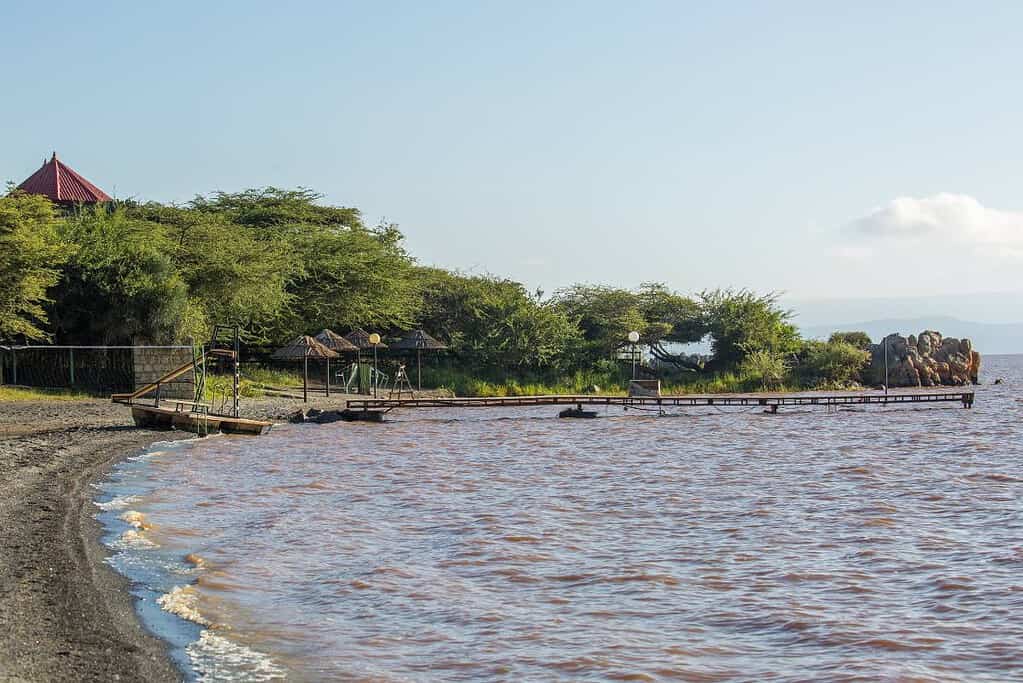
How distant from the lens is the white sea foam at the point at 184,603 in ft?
29.5

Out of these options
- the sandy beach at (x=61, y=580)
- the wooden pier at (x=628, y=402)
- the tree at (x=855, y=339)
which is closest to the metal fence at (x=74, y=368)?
the wooden pier at (x=628, y=402)

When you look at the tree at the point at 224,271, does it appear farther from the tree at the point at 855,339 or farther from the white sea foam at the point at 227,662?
the tree at the point at 855,339

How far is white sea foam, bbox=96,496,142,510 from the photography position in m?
14.3

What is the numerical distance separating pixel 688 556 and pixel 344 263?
29.4m

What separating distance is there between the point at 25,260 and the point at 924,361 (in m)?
41.0

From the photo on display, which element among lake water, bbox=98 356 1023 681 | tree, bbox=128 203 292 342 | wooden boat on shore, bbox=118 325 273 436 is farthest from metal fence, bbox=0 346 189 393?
lake water, bbox=98 356 1023 681

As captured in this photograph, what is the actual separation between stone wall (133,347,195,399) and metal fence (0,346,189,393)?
23 cm

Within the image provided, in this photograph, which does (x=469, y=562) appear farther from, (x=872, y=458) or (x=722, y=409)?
(x=722, y=409)

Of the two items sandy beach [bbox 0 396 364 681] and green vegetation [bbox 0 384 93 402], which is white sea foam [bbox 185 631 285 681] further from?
green vegetation [bbox 0 384 93 402]

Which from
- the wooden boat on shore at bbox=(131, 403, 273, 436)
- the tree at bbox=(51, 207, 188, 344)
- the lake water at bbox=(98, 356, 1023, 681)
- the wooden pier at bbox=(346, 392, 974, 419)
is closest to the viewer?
the lake water at bbox=(98, 356, 1023, 681)

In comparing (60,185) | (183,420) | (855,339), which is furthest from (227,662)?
(855,339)

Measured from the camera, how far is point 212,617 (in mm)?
9109

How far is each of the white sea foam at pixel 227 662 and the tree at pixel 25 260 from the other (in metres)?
A: 20.1

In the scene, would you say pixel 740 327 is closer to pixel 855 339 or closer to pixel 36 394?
pixel 855 339
